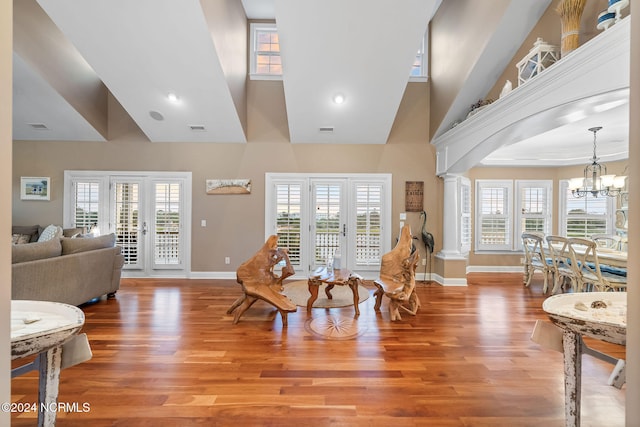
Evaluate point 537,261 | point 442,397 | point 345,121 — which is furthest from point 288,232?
point 537,261

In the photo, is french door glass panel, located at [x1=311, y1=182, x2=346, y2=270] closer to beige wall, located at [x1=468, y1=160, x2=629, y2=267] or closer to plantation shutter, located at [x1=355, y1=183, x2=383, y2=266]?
plantation shutter, located at [x1=355, y1=183, x2=383, y2=266]

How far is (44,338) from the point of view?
1.15m

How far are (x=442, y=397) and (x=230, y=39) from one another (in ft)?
17.7

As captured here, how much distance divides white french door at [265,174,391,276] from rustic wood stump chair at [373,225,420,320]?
1507 mm

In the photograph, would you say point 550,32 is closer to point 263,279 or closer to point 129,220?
point 263,279

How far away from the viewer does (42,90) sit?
183 inches

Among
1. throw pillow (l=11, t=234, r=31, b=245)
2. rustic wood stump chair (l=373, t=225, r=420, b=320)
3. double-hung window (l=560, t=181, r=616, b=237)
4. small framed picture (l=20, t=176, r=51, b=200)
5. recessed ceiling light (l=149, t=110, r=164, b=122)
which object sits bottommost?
rustic wood stump chair (l=373, t=225, r=420, b=320)

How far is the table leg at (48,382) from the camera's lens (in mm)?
1346

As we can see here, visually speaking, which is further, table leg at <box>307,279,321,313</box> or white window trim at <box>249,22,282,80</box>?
white window trim at <box>249,22,282,80</box>

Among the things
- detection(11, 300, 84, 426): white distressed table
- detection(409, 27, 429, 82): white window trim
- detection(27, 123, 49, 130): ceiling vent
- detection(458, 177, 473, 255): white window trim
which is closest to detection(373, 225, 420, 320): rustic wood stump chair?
detection(458, 177, 473, 255): white window trim

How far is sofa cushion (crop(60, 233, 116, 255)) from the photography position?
382 centimetres

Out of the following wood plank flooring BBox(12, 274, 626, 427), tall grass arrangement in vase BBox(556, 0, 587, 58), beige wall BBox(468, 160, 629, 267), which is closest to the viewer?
wood plank flooring BBox(12, 274, 626, 427)

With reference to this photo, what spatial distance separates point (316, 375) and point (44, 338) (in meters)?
1.80

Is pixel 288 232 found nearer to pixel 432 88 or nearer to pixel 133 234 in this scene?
pixel 133 234
